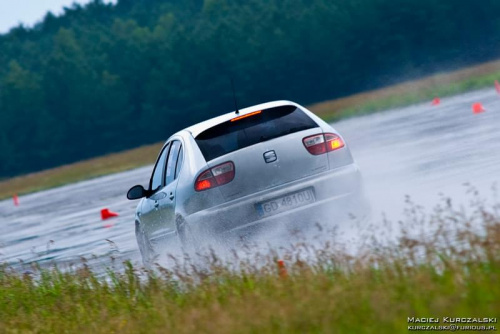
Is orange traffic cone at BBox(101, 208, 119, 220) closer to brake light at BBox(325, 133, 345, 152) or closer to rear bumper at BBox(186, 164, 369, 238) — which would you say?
rear bumper at BBox(186, 164, 369, 238)

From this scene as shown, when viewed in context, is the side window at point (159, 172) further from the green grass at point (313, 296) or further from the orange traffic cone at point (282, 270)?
the orange traffic cone at point (282, 270)

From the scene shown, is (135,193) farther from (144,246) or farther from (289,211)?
(289,211)

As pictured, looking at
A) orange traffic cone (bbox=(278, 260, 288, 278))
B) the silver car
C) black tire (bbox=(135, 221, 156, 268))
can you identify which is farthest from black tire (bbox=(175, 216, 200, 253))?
orange traffic cone (bbox=(278, 260, 288, 278))

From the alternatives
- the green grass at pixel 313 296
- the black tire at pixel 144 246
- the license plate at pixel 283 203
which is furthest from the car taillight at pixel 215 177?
the black tire at pixel 144 246

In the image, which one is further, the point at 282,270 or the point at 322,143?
the point at 322,143

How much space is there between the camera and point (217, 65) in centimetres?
12288

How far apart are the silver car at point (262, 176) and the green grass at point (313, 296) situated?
0.71 meters

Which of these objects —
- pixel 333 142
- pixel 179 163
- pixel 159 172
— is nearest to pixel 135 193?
pixel 159 172

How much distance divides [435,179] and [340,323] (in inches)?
336

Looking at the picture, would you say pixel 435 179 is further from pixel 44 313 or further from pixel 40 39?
pixel 40 39

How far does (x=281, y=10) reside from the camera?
422 feet

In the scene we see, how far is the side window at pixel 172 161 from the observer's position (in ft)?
38.2

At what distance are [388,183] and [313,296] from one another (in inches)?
340

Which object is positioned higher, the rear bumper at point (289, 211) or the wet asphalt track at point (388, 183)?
the rear bumper at point (289, 211)
